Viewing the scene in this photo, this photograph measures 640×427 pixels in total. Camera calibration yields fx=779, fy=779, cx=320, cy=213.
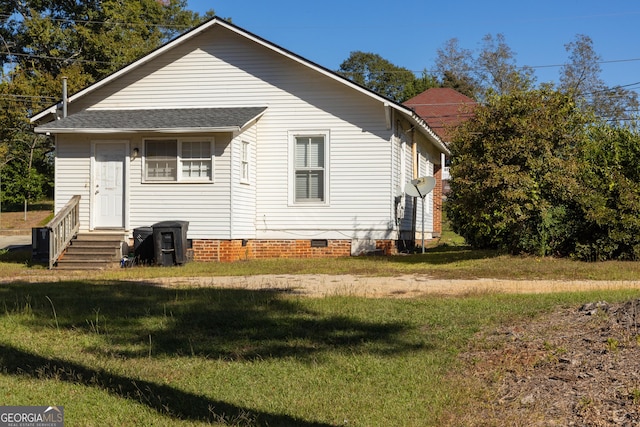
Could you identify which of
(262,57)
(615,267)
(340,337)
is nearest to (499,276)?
(615,267)

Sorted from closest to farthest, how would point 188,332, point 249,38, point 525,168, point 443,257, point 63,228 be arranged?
1. point 188,332
2. point 525,168
3. point 63,228
4. point 443,257
5. point 249,38

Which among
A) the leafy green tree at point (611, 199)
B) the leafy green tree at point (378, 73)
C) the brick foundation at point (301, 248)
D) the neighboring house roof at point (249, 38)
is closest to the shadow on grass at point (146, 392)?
the leafy green tree at point (611, 199)

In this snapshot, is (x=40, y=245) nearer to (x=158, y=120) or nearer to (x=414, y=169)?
(x=158, y=120)

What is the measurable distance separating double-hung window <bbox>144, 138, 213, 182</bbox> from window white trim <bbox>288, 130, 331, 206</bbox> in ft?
8.01

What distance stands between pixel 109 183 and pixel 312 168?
5209 millimetres

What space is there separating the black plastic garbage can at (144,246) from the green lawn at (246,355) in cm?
740

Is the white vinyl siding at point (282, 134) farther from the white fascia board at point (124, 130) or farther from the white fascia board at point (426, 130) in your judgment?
the white fascia board at point (426, 130)

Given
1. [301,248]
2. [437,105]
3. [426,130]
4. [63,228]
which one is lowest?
[301,248]

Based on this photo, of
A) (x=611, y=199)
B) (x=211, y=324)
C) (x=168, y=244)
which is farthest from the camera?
(x=168, y=244)

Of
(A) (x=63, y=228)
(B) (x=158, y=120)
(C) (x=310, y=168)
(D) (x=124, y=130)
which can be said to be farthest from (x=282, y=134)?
(A) (x=63, y=228)

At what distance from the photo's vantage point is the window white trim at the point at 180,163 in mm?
19109

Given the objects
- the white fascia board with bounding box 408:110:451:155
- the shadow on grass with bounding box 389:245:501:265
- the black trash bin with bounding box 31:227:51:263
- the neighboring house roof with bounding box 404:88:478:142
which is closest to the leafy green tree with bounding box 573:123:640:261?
the shadow on grass with bounding box 389:245:501:265

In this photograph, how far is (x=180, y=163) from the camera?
19.2m

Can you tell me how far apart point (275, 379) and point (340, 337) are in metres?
1.56
